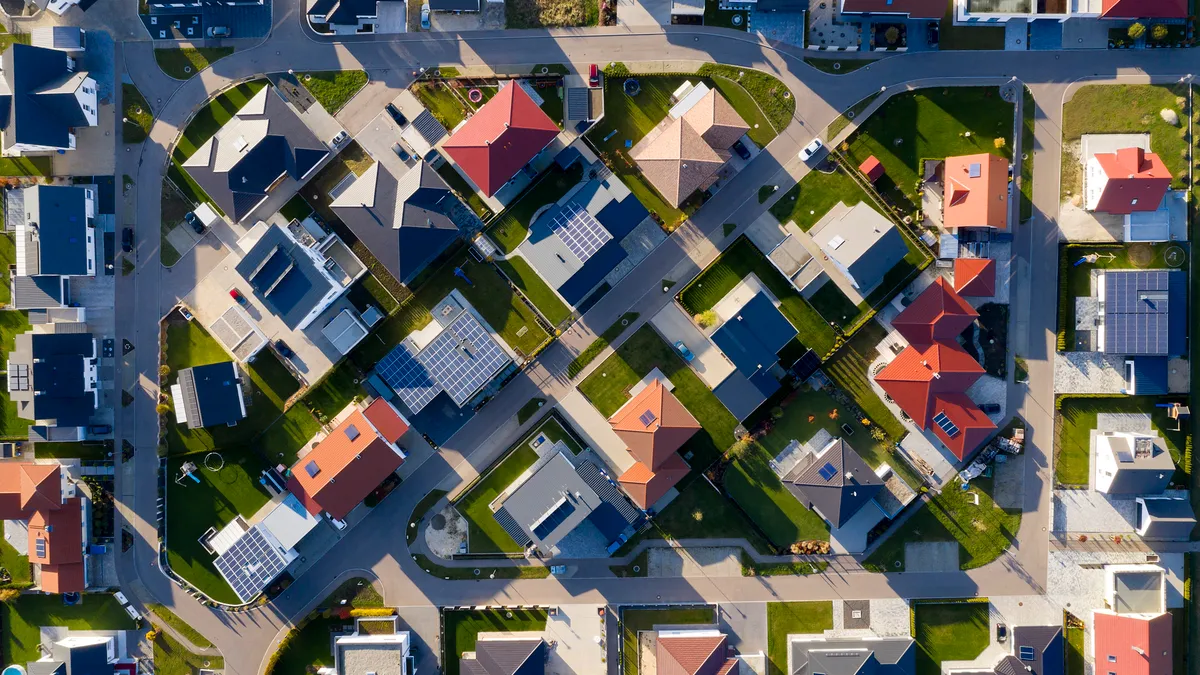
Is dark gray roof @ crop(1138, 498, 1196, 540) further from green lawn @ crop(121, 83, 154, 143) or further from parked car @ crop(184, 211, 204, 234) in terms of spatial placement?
green lawn @ crop(121, 83, 154, 143)

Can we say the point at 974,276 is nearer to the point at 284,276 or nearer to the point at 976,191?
the point at 976,191

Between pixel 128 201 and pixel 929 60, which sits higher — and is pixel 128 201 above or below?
below

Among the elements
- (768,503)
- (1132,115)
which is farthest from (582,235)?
(1132,115)

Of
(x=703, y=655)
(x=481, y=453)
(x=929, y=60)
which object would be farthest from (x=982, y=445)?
(x=481, y=453)

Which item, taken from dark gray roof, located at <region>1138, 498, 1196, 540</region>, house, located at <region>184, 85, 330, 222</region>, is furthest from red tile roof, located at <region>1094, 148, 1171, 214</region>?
house, located at <region>184, 85, 330, 222</region>

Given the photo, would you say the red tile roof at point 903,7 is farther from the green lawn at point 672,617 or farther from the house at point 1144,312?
the green lawn at point 672,617

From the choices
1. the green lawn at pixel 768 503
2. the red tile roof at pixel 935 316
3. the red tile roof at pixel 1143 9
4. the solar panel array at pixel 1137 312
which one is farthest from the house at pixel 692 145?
the solar panel array at pixel 1137 312

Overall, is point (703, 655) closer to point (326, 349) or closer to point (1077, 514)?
point (1077, 514)
